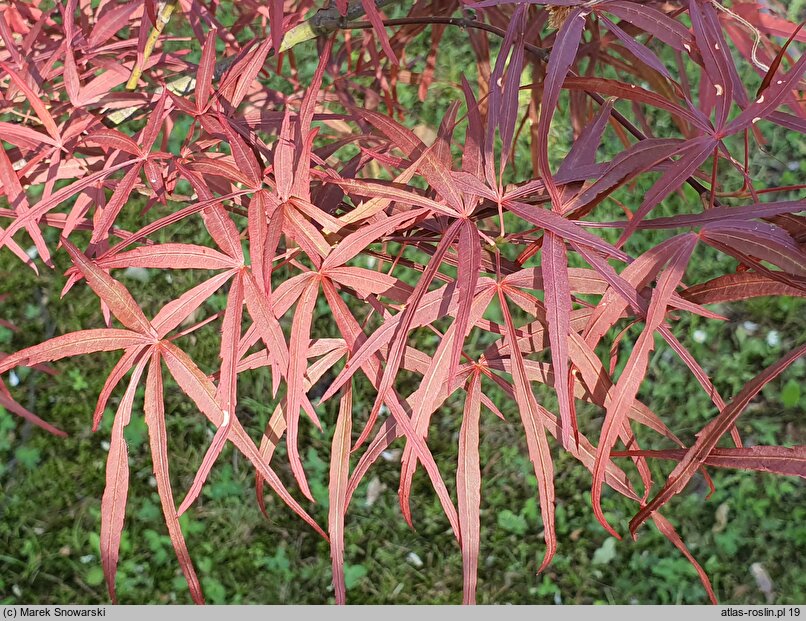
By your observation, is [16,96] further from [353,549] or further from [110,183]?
[353,549]

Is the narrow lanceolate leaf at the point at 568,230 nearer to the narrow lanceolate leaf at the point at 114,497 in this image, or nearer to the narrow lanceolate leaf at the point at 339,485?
the narrow lanceolate leaf at the point at 339,485

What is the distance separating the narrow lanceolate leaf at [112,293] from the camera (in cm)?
53

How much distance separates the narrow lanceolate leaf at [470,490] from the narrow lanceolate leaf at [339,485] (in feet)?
0.33

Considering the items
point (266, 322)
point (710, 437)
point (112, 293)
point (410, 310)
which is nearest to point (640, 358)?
point (710, 437)

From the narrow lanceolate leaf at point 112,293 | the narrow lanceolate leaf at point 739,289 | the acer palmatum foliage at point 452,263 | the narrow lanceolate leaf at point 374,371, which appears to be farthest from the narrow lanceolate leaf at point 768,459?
the narrow lanceolate leaf at point 112,293

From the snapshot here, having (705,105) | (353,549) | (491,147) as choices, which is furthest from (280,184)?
(353,549)

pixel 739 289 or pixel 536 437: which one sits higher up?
pixel 739 289

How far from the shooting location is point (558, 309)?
49 cm

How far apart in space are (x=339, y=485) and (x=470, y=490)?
11 centimetres

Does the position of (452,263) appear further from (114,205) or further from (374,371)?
(114,205)

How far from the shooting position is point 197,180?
575 mm

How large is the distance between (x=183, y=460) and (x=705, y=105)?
1.36 m

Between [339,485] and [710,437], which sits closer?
[710,437]

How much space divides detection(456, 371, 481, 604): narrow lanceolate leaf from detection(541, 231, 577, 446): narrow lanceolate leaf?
0.40 feet
